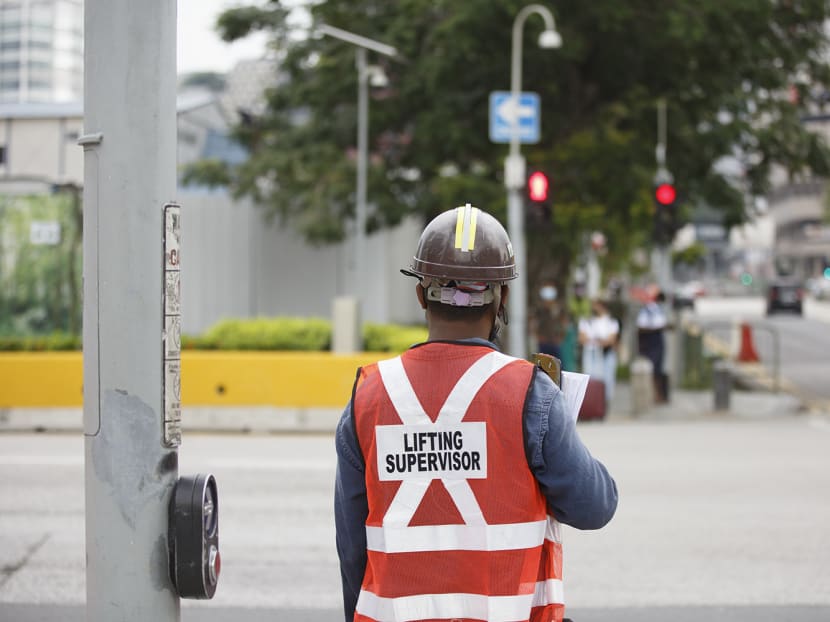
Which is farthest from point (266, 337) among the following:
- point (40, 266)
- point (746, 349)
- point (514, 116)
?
point (746, 349)

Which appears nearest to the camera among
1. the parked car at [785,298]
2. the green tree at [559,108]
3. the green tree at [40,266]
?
the green tree at [40,266]

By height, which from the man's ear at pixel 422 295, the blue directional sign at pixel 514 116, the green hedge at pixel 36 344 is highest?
the blue directional sign at pixel 514 116

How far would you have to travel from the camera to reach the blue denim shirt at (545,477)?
2.56 metres

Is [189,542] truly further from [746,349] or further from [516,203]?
[746,349]

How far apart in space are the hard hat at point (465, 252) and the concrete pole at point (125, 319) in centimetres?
79

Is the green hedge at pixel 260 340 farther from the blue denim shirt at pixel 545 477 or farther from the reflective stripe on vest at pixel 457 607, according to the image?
the reflective stripe on vest at pixel 457 607

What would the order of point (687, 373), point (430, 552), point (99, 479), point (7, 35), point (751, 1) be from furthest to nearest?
point (7, 35)
point (687, 373)
point (751, 1)
point (99, 479)
point (430, 552)

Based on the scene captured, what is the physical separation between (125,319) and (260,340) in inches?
484

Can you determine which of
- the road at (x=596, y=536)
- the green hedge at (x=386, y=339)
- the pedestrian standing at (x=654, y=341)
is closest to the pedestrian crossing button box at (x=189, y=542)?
the road at (x=596, y=536)

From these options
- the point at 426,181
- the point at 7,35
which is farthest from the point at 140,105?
the point at 7,35

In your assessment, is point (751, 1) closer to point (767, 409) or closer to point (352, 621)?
point (767, 409)

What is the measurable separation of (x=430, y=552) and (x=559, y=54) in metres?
19.9

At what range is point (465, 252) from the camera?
263 cm

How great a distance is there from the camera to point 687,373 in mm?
22078
